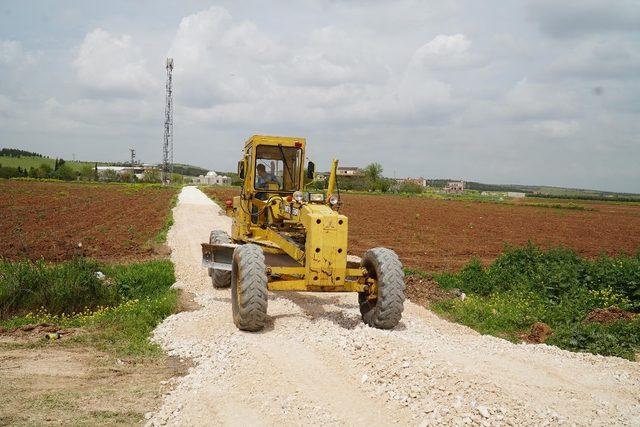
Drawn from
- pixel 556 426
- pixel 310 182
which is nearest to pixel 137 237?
pixel 310 182

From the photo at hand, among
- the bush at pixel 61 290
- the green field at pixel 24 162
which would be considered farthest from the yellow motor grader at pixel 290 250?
the green field at pixel 24 162

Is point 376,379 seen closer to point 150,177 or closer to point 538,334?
point 538,334

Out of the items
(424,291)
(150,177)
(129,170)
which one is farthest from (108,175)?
(424,291)

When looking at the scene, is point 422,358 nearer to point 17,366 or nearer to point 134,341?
point 134,341

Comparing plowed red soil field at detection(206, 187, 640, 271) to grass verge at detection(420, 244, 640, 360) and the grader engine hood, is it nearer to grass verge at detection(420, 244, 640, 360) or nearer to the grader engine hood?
grass verge at detection(420, 244, 640, 360)

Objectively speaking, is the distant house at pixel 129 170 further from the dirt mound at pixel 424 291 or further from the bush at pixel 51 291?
the bush at pixel 51 291

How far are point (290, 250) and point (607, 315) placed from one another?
18.8 ft

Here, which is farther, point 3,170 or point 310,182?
point 3,170

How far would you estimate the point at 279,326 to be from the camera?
811cm

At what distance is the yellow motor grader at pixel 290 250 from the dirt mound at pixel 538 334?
98.9 inches

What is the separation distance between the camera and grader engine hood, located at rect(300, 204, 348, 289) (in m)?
7.70

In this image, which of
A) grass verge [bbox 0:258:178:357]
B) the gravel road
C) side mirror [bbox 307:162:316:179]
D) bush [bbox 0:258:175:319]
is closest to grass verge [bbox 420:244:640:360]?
the gravel road

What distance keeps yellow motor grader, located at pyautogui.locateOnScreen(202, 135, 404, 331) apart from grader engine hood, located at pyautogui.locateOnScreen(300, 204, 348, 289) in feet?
0.04

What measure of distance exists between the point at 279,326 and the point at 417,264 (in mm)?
9577
